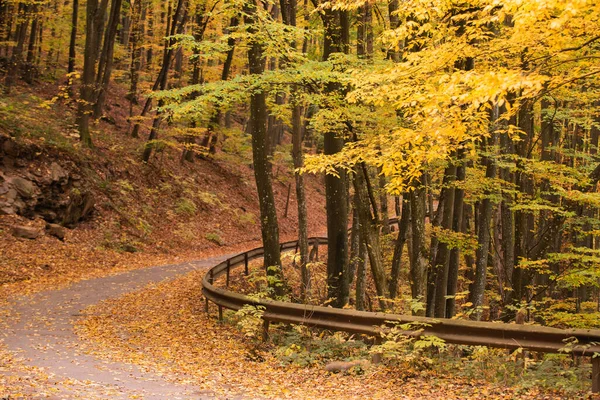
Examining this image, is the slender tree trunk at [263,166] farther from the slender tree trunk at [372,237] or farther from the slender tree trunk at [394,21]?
the slender tree trunk at [394,21]

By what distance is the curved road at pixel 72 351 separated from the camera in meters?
6.72

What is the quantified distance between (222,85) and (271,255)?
4.26m

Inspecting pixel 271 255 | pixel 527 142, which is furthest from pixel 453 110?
pixel 527 142

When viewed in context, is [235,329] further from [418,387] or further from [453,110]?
[453,110]

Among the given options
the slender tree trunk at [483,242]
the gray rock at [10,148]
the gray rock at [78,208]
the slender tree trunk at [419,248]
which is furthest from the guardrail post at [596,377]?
the gray rock at [10,148]

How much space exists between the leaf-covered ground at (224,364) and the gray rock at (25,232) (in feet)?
19.5

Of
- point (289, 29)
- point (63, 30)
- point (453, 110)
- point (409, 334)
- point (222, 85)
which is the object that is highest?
point (63, 30)

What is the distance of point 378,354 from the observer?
25.6 ft

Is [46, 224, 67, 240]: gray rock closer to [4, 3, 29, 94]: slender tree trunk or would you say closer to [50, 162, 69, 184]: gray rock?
[50, 162, 69, 184]: gray rock

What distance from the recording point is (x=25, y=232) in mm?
17750

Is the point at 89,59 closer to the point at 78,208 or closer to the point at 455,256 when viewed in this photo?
the point at 78,208

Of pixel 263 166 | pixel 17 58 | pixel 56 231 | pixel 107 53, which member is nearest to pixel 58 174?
pixel 56 231

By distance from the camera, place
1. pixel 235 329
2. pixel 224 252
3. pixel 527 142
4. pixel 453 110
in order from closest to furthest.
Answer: pixel 453 110, pixel 235 329, pixel 527 142, pixel 224 252

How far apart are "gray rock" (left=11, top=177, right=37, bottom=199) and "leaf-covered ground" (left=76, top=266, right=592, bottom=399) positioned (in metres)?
7.42
